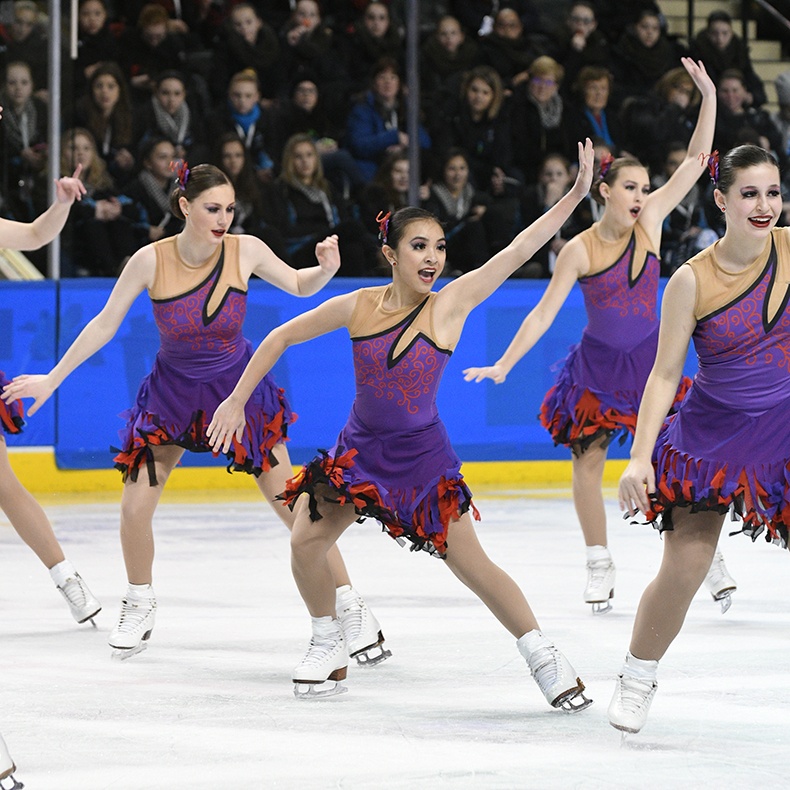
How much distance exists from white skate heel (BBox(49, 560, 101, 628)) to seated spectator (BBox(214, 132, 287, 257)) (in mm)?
4445

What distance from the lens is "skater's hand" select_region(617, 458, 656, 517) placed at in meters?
3.34

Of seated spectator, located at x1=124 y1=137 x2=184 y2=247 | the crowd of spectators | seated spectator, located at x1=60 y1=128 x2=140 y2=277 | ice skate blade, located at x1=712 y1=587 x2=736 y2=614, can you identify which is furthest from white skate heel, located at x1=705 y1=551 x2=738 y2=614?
seated spectator, located at x1=124 y1=137 x2=184 y2=247

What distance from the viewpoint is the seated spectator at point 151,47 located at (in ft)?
32.2

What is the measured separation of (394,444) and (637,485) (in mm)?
848

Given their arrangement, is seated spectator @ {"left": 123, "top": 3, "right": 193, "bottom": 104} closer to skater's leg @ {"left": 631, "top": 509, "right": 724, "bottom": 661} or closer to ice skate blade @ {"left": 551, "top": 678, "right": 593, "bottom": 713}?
ice skate blade @ {"left": 551, "top": 678, "right": 593, "bottom": 713}

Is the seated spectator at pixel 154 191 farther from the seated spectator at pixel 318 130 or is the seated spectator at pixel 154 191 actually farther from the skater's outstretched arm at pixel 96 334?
the skater's outstretched arm at pixel 96 334

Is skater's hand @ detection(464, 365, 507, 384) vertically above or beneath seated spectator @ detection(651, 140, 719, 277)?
A: above

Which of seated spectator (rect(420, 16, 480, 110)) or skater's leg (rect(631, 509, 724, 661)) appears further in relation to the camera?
seated spectator (rect(420, 16, 480, 110))

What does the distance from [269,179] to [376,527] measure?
2881mm

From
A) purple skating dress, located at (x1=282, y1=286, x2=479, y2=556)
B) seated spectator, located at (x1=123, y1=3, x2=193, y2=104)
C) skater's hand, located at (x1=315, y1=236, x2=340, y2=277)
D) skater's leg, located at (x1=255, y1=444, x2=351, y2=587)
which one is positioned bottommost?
skater's leg, located at (x1=255, y1=444, x2=351, y2=587)

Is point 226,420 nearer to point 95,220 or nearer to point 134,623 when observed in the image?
point 134,623

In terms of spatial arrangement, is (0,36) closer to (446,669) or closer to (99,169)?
(99,169)

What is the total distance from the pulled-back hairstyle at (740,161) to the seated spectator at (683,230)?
6128mm

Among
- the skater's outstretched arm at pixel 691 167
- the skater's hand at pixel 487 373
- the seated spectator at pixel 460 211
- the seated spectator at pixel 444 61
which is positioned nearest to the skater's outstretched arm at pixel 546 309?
the skater's hand at pixel 487 373
